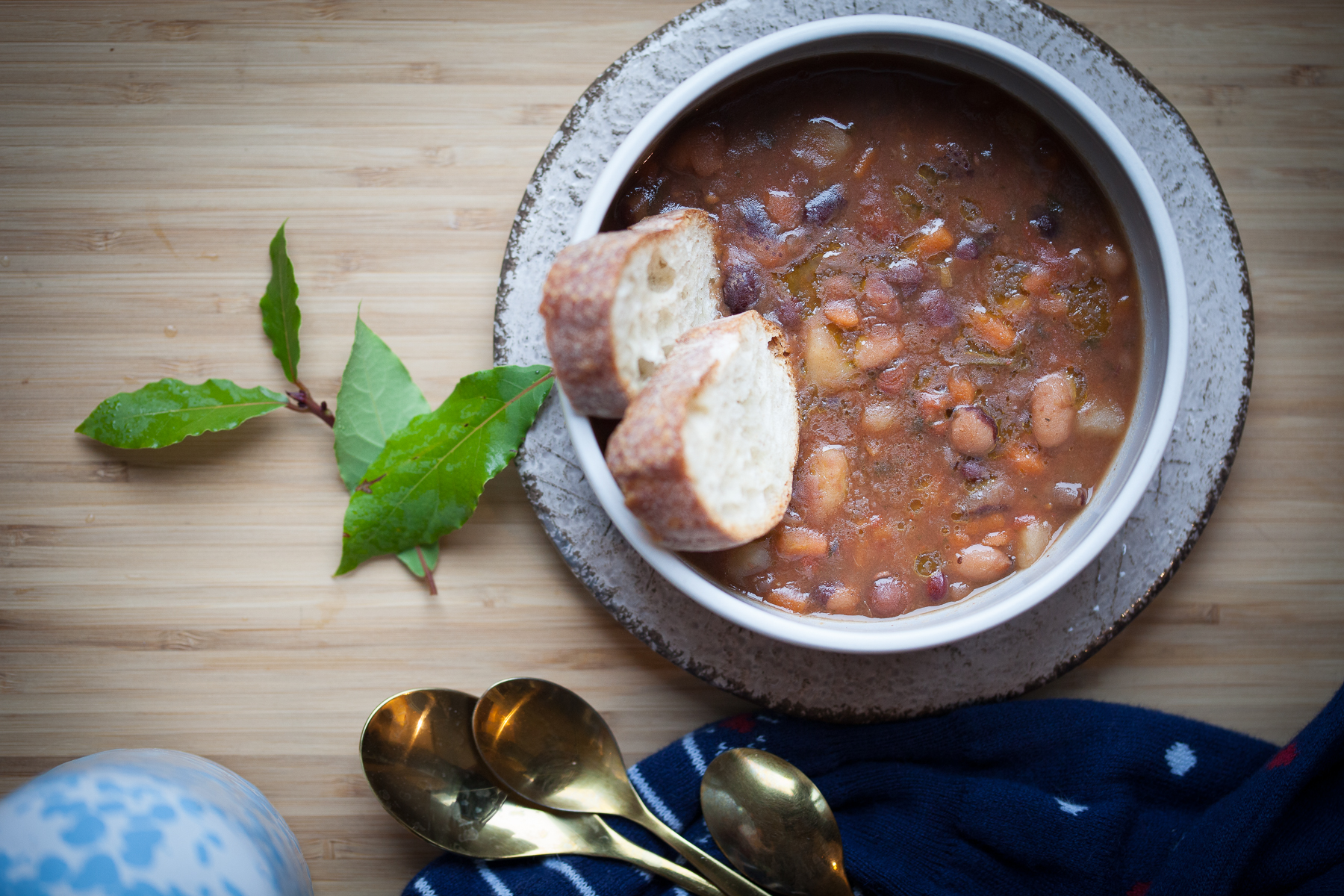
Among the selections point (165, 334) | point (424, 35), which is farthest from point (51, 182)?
point (424, 35)

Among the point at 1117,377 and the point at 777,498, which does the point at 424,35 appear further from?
the point at 1117,377

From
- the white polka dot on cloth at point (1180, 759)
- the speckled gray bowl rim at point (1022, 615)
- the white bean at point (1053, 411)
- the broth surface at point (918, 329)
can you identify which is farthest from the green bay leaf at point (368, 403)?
the white polka dot on cloth at point (1180, 759)

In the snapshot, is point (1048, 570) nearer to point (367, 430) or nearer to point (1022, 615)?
point (1022, 615)

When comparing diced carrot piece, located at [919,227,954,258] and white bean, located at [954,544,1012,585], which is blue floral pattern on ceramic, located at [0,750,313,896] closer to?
white bean, located at [954,544,1012,585]

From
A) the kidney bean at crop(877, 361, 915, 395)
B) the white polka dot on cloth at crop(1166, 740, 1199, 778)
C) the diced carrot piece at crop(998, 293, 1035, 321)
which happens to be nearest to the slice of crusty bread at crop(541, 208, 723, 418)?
the kidney bean at crop(877, 361, 915, 395)

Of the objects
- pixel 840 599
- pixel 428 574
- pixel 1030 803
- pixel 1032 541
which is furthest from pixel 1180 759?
pixel 428 574

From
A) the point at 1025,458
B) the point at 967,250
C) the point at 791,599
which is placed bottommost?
the point at 791,599
